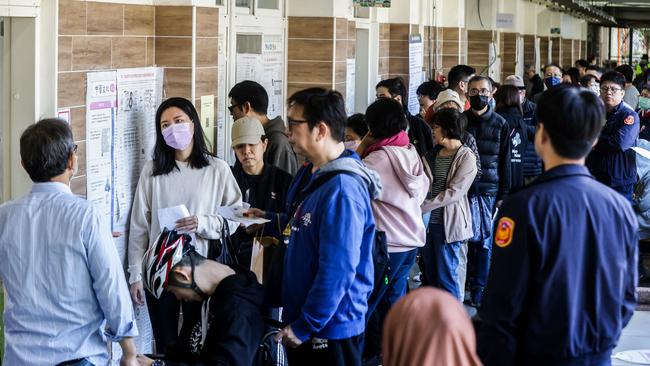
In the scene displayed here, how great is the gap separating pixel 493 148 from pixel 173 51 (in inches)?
102

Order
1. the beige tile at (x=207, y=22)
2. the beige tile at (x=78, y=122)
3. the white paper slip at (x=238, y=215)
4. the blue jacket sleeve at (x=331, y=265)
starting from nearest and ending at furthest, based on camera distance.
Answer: the blue jacket sleeve at (x=331, y=265) → the white paper slip at (x=238, y=215) → the beige tile at (x=78, y=122) → the beige tile at (x=207, y=22)

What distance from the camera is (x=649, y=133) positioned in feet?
34.2

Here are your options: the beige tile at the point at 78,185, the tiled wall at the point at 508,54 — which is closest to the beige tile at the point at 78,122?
the beige tile at the point at 78,185

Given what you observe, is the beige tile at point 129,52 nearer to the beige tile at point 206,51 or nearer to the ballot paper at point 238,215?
the beige tile at point 206,51

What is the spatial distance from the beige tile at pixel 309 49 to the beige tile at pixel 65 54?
4165 mm

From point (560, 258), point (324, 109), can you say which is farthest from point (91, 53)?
point (560, 258)

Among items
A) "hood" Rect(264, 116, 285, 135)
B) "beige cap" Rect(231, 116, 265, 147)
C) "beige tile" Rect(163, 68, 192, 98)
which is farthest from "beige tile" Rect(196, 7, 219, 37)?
"beige cap" Rect(231, 116, 265, 147)

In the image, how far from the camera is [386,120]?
5930 mm

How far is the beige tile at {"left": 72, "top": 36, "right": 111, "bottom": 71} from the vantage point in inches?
210

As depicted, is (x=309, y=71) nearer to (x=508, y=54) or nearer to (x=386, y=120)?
(x=386, y=120)

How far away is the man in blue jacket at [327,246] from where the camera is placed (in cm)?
388

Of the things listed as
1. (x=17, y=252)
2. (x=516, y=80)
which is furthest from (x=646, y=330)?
(x=516, y=80)

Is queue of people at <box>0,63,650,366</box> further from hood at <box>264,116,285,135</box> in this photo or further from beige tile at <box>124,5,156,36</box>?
beige tile at <box>124,5,156,36</box>

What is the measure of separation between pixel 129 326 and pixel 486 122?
478 cm
